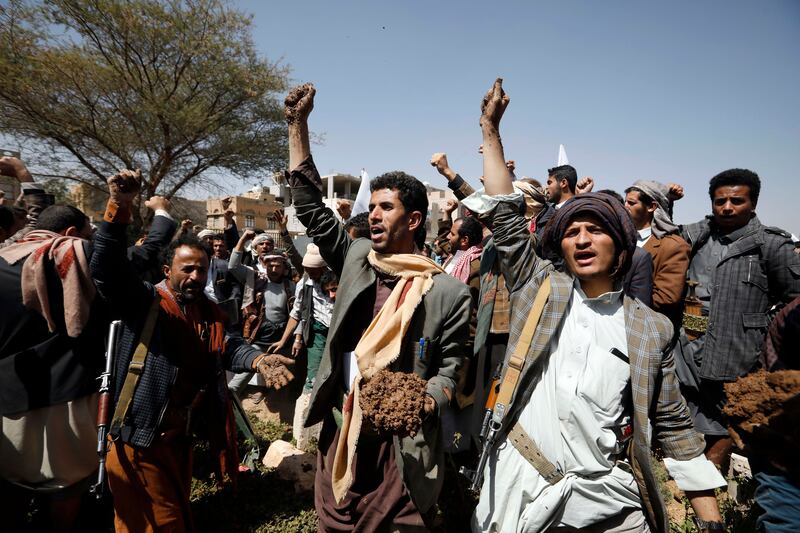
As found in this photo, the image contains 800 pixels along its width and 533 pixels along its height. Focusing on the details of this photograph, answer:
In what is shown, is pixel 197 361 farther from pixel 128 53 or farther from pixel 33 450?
pixel 128 53

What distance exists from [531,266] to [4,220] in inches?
175

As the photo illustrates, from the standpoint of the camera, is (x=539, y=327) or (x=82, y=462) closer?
(x=539, y=327)

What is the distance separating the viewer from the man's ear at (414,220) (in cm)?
256

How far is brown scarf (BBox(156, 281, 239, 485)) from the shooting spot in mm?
2984

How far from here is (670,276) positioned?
146 inches

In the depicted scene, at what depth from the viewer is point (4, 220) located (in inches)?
151

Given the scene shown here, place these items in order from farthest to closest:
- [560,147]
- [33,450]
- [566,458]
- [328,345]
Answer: [560,147], [33,450], [328,345], [566,458]

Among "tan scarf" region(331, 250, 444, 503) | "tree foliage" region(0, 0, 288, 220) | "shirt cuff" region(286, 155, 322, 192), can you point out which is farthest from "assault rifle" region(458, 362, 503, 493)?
"tree foliage" region(0, 0, 288, 220)

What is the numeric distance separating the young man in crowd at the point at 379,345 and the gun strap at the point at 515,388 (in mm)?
310

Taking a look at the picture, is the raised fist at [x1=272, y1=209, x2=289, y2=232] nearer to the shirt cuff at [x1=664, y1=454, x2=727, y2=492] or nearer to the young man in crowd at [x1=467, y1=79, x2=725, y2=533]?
the young man in crowd at [x1=467, y1=79, x2=725, y2=533]

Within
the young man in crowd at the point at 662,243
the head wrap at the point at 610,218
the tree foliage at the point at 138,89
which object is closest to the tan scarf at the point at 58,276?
the head wrap at the point at 610,218

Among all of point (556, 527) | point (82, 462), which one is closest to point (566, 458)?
point (556, 527)

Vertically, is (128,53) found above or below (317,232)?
above

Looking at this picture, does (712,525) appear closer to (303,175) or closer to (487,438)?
(487,438)
